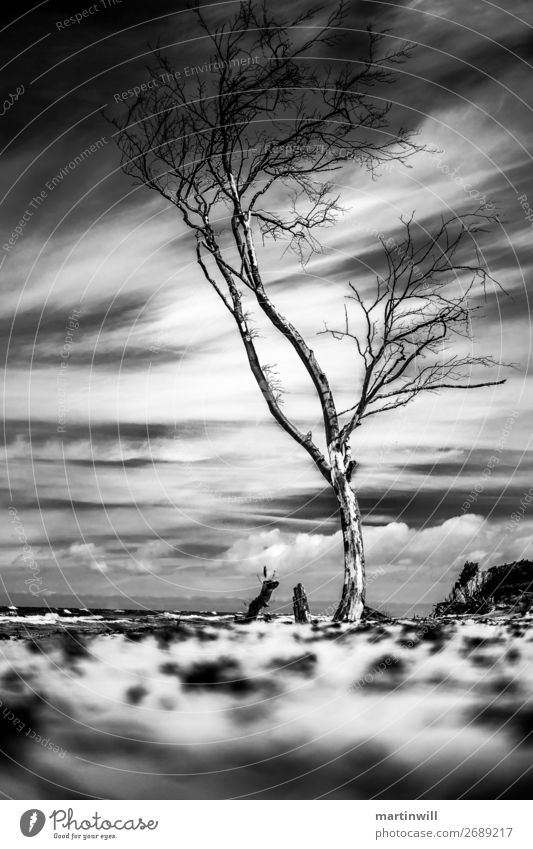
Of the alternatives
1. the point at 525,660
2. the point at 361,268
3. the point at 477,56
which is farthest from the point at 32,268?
the point at 525,660

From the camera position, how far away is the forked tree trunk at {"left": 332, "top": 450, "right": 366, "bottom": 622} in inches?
318

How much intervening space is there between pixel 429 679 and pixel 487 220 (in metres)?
4.49

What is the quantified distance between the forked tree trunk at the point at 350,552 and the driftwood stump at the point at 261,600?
70 centimetres

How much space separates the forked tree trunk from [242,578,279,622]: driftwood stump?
70 centimetres

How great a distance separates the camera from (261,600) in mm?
8156

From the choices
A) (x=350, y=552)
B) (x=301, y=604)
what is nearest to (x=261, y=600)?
(x=301, y=604)

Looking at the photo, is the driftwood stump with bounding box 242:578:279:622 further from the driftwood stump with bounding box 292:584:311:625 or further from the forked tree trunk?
the forked tree trunk

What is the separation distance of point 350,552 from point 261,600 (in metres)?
1.01

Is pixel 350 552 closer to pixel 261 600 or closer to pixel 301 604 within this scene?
pixel 301 604

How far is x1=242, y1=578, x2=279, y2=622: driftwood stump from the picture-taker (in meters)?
8.02

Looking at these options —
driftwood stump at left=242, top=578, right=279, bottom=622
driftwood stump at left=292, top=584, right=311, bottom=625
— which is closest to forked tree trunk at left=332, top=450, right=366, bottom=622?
driftwood stump at left=292, top=584, right=311, bottom=625

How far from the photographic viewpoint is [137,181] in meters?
8.37

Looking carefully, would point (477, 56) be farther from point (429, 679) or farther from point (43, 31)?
point (429, 679)

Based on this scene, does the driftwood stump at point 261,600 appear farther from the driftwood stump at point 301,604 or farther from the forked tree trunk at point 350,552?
the forked tree trunk at point 350,552
